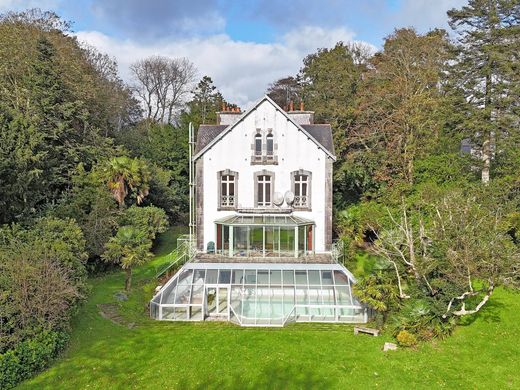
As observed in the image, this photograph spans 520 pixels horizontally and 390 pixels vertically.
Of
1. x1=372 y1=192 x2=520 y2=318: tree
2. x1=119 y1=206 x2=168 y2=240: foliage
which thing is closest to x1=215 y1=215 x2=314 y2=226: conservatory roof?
x1=372 y1=192 x2=520 y2=318: tree

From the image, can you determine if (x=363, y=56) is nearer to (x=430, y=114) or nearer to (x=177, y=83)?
(x=430, y=114)

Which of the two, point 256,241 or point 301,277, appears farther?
point 256,241

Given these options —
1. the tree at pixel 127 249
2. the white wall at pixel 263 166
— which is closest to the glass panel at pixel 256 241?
the white wall at pixel 263 166

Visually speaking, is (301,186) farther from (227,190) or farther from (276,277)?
(276,277)

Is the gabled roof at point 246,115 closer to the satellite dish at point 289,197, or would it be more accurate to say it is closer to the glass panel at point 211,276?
the satellite dish at point 289,197

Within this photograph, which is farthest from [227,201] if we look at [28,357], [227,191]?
[28,357]
